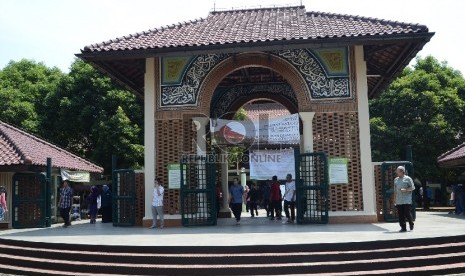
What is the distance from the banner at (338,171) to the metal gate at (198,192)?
3.01m

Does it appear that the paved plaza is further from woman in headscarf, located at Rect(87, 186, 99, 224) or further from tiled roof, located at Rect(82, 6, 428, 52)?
woman in headscarf, located at Rect(87, 186, 99, 224)

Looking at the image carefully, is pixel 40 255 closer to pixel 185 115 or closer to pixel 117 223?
pixel 117 223

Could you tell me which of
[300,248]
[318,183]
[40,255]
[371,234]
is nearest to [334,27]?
[318,183]

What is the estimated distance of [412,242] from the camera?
8961 millimetres

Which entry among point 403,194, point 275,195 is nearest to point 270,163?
point 275,195

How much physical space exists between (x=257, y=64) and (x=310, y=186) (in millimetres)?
3763

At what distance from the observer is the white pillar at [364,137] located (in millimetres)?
12930

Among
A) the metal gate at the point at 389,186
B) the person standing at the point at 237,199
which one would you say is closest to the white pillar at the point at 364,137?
the metal gate at the point at 389,186

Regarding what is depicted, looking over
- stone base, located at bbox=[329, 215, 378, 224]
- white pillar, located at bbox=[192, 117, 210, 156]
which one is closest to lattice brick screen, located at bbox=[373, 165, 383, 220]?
stone base, located at bbox=[329, 215, 378, 224]

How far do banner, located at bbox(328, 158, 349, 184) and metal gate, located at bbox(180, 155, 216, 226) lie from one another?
301 cm

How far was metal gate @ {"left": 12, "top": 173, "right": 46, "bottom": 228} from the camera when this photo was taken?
1592cm

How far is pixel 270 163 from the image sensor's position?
1595 centimetres

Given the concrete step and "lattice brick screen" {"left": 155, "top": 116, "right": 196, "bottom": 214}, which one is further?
"lattice brick screen" {"left": 155, "top": 116, "right": 196, "bottom": 214}

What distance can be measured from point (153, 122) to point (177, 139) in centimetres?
81
